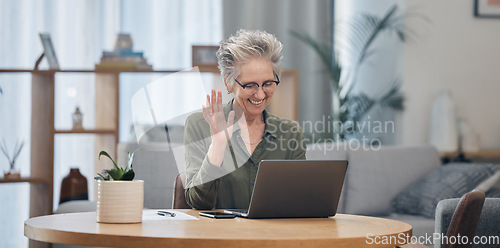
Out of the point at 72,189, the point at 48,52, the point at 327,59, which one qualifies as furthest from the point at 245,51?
the point at 327,59

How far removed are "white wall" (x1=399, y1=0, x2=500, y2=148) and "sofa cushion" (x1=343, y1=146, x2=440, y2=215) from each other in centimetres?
73

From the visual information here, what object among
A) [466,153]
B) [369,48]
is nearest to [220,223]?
[466,153]

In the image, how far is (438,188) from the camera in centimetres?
312

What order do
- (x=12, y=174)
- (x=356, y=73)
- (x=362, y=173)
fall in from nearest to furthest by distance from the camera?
(x=362, y=173), (x=12, y=174), (x=356, y=73)

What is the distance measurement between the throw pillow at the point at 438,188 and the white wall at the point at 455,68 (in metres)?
0.90

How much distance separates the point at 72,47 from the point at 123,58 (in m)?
0.68

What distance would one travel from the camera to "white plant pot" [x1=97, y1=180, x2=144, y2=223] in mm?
1376

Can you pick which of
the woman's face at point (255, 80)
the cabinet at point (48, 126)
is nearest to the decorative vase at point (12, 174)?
the cabinet at point (48, 126)

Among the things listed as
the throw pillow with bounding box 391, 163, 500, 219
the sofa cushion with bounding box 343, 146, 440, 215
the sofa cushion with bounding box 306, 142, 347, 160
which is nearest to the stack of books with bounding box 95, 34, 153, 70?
the sofa cushion with bounding box 306, 142, 347, 160

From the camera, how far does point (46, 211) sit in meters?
3.63

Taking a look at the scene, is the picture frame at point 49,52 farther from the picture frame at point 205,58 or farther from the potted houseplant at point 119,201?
the potted houseplant at point 119,201

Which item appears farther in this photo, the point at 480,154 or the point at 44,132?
the point at 480,154

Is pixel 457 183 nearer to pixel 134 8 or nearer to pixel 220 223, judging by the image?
pixel 220 223

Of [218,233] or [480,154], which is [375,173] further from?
[218,233]
